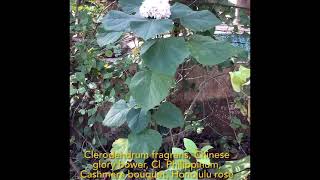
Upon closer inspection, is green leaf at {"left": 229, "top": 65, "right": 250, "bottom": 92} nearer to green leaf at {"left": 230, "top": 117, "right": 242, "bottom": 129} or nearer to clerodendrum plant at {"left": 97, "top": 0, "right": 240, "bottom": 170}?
clerodendrum plant at {"left": 97, "top": 0, "right": 240, "bottom": 170}

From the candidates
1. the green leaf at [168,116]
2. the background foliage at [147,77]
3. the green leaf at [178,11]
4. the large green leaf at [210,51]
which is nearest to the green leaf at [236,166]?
the background foliage at [147,77]

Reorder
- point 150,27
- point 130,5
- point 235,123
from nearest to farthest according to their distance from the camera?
point 150,27
point 130,5
point 235,123

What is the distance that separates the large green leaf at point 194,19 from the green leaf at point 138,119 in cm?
22

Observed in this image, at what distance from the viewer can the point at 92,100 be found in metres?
1.31

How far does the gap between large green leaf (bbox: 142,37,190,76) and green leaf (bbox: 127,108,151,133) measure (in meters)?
0.16

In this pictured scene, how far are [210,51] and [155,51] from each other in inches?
4.9

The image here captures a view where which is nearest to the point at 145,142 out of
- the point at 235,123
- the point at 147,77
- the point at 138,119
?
the point at 138,119

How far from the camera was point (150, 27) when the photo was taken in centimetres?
76

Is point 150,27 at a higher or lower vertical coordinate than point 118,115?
higher

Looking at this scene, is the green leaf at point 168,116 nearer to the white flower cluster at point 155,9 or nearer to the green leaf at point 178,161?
the green leaf at point 178,161

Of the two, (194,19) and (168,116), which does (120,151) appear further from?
(194,19)
